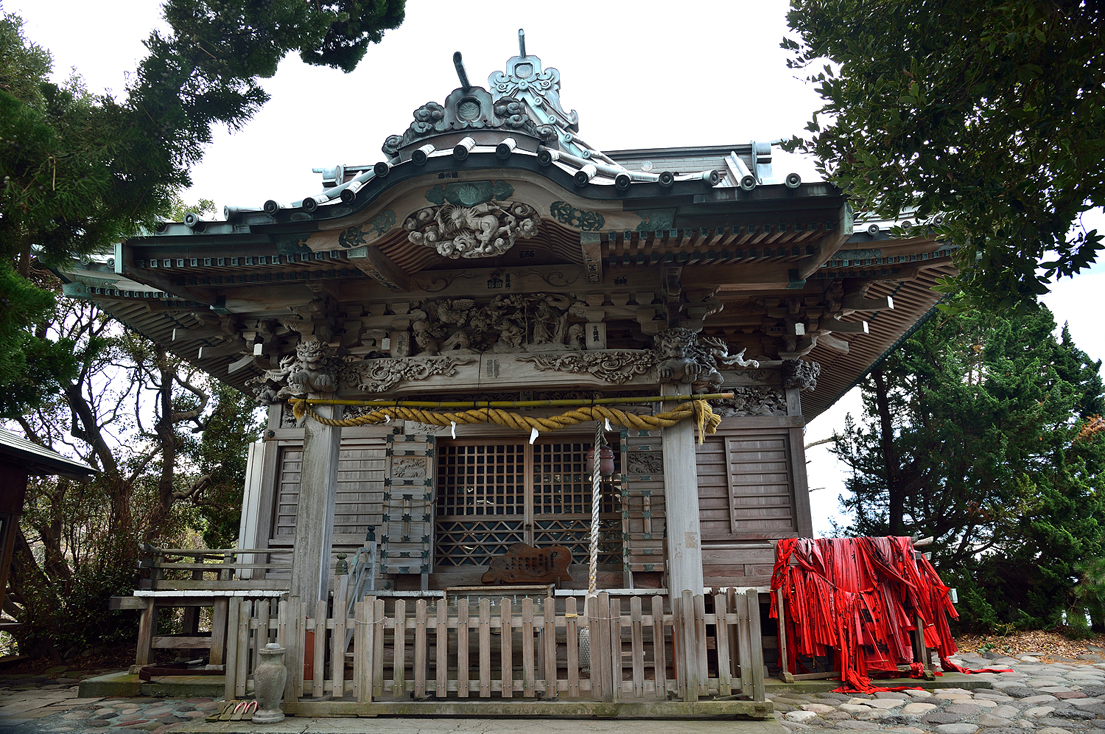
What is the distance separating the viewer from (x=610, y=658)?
5797 millimetres

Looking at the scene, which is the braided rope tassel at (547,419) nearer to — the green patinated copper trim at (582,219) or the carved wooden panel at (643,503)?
the carved wooden panel at (643,503)

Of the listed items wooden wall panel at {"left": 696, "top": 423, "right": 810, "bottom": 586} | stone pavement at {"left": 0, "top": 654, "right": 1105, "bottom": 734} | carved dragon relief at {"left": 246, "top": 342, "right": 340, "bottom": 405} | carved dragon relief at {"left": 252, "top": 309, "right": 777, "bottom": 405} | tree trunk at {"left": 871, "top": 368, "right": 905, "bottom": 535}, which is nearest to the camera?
stone pavement at {"left": 0, "top": 654, "right": 1105, "bottom": 734}

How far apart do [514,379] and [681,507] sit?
213 centimetres

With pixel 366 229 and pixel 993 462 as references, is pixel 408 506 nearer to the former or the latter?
pixel 366 229

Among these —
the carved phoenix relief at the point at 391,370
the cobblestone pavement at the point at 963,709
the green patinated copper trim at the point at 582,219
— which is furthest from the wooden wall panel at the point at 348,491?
the cobblestone pavement at the point at 963,709

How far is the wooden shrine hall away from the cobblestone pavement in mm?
1063

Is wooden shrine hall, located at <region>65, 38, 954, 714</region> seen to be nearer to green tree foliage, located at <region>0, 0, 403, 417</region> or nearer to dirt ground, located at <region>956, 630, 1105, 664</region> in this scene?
green tree foliage, located at <region>0, 0, 403, 417</region>

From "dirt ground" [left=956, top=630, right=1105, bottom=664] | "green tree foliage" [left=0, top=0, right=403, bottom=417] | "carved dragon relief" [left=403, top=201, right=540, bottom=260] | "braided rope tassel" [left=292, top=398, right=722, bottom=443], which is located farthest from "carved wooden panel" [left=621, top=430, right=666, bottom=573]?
"dirt ground" [left=956, top=630, right=1105, bottom=664]

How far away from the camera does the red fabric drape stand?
7.52 metres

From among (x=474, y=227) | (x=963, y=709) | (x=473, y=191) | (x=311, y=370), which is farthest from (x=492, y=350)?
(x=963, y=709)

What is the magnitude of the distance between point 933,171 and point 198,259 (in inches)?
255

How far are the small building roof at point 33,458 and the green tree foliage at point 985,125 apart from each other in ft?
28.5

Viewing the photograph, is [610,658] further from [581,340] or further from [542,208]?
[542,208]

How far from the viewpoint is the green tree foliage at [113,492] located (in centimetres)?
1068
